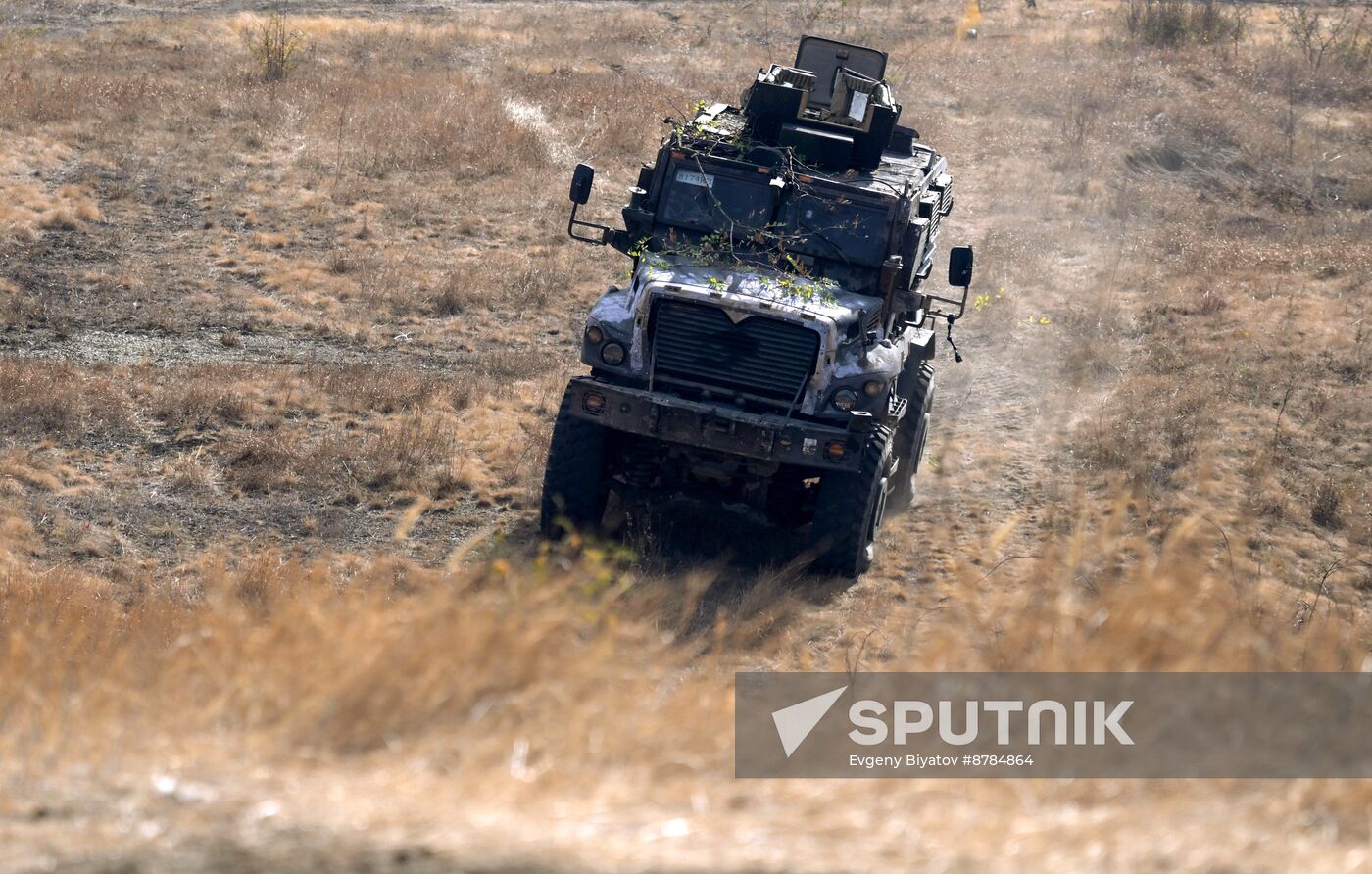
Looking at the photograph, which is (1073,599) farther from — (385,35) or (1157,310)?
(385,35)

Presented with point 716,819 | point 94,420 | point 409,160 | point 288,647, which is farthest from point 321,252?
point 716,819

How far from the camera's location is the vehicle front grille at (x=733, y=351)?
25.7ft

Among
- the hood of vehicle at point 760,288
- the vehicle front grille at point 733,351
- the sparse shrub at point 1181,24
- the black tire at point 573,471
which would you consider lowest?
the black tire at point 573,471

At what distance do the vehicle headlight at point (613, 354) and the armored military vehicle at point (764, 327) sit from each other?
11 millimetres

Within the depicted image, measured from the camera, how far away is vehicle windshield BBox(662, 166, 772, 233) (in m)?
8.80

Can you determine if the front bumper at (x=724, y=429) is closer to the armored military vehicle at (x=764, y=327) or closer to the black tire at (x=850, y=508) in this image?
the armored military vehicle at (x=764, y=327)

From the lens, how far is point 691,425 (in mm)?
7648

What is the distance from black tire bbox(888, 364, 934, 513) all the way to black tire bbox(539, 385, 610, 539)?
263cm

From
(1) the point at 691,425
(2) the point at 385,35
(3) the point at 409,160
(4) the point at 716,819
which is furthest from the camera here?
(2) the point at 385,35

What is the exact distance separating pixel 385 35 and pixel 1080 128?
1261 cm

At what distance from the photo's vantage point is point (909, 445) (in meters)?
9.76

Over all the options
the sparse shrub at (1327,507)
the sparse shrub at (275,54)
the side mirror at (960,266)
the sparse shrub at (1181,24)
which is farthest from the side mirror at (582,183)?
the sparse shrub at (1181,24)

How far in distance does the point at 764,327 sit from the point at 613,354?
0.91 meters

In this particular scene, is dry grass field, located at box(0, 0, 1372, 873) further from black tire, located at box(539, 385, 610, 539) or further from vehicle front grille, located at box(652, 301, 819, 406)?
vehicle front grille, located at box(652, 301, 819, 406)
